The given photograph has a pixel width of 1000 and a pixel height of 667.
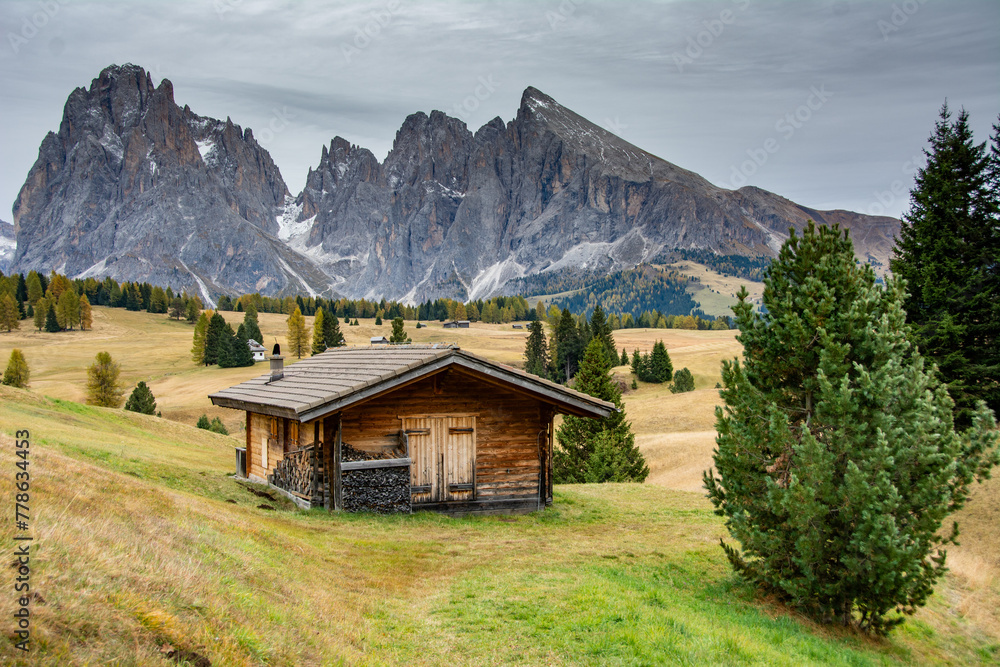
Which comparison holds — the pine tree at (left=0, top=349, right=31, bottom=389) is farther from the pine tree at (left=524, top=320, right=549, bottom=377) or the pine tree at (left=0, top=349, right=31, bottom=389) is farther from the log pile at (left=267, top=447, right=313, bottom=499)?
the pine tree at (left=524, top=320, right=549, bottom=377)

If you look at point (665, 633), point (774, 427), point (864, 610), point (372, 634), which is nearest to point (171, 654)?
point (372, 634)

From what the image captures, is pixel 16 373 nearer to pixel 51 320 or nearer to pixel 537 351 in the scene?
pixel 537 351

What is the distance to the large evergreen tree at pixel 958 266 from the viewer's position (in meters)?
23.8

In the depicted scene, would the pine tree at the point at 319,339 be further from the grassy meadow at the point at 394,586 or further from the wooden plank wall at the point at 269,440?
the grassy meadow at the point at 394,586

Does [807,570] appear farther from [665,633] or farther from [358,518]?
[358,518]

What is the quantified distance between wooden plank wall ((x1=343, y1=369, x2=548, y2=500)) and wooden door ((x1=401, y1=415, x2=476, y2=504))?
7.7 inches

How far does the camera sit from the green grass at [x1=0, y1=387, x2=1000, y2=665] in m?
5.89

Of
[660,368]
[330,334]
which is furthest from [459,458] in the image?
[330,334]

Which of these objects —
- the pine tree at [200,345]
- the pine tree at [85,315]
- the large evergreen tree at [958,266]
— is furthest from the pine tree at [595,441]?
the pine tree at [85,315]

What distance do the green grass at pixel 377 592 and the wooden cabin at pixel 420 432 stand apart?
97 centimetres

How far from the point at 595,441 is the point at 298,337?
96866 millimetres

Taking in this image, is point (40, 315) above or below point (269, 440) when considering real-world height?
above

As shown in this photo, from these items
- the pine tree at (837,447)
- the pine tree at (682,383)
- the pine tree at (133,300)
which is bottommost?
the pine tree at (682,383)

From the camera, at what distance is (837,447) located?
34.0 ft
